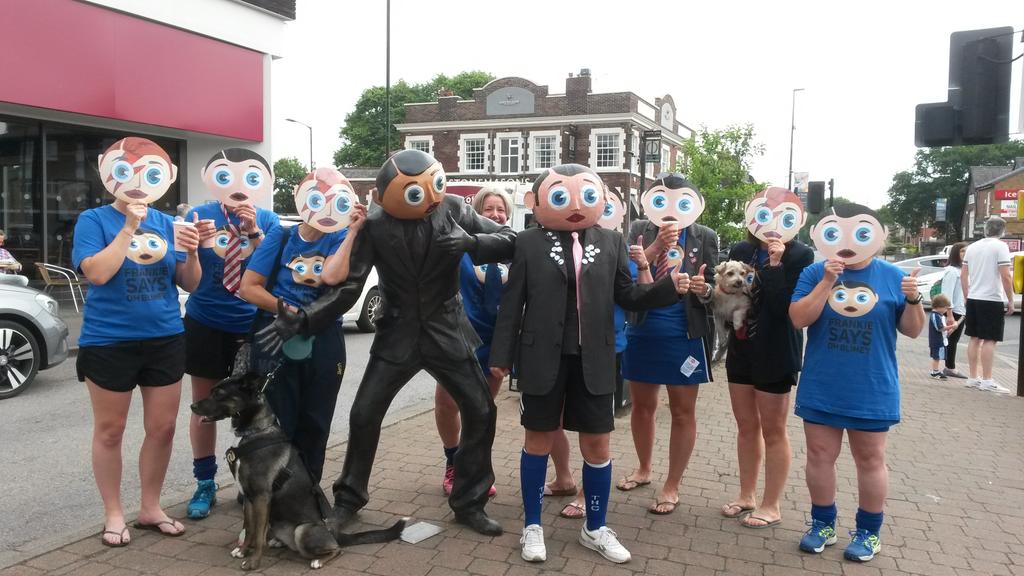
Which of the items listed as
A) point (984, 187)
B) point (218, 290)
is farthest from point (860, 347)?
point (984, 187)

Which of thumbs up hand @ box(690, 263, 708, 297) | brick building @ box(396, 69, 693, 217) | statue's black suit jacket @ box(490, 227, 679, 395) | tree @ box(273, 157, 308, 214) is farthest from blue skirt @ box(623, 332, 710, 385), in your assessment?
tree @ box(273, 157, 308, 214)

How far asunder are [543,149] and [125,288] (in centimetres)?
3796

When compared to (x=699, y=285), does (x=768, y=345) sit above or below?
below

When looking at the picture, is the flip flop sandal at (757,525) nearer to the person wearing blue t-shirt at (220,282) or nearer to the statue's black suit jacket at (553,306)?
the statue's black suit jacket at (553,306)

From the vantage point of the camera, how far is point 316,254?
382cm

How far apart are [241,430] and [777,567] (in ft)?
8.96

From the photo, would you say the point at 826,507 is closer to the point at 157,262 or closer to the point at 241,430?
the point at 241,430

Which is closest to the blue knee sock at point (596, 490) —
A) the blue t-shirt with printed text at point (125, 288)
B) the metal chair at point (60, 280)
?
the blue t-shirt with printed text at point (125, 288)

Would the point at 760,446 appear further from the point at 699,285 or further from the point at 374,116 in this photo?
the point at 374,116

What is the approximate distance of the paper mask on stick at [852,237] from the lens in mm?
3541

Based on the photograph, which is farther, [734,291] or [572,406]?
[734,291]

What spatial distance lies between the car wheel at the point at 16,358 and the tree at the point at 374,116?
4675 cm

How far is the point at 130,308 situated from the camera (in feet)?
11.7

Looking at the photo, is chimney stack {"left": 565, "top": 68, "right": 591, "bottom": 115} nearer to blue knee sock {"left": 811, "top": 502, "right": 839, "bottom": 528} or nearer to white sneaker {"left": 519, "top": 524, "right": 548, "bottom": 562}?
blue knee sock {"left": 811, "top": 502, "right": 839, "bottom": 528}
